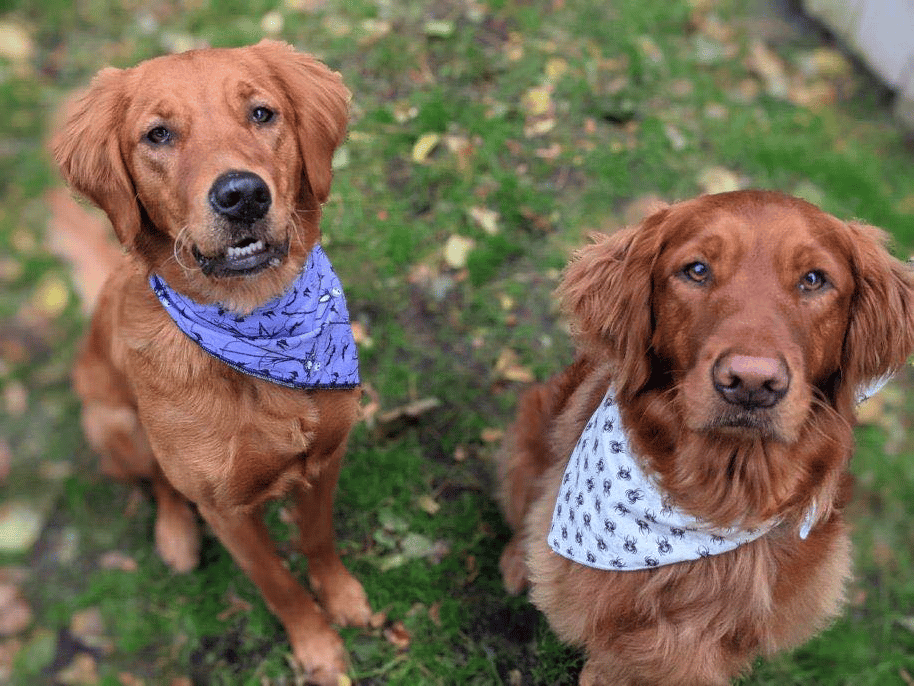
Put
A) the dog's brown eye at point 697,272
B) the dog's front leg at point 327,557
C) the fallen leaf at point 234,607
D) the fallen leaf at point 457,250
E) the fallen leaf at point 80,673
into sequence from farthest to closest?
the fallen leaf at point 457,250, the fallen leaf at point 234,607, the fallen leaf at point 80,673, the dog's front leg at point 327,557, the dog's brown eye at point 697,272

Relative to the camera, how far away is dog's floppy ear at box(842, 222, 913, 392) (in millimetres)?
2152

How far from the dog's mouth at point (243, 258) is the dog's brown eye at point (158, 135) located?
324mm

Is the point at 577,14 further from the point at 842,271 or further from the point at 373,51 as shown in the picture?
the point at 842,271

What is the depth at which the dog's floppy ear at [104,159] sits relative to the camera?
225 cm

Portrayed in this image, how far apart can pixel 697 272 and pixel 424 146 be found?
2.78 metres

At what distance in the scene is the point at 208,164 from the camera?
83.0 inches

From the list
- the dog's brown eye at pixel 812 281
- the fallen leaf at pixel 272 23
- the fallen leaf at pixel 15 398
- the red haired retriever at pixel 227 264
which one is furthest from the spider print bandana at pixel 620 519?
the fallen leaf at pixel 272 23

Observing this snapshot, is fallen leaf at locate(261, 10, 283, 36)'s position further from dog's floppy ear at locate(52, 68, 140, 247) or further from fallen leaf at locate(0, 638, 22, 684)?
fallen leaf at locate(0, 638, 22, 684)

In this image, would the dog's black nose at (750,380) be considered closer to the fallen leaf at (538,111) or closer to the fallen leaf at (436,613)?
the fallen leaf at (436,613)

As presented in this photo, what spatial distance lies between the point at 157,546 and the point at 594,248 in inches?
96.0

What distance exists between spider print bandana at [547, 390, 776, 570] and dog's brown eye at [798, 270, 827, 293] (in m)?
0.67

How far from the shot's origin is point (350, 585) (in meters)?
3.27

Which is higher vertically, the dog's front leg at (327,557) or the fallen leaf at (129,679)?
the dog's front leg at (327,557)

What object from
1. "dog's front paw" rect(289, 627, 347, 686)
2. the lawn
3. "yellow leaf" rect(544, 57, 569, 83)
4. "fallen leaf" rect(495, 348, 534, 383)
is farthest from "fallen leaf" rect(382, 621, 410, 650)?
"yellow leaf" rect(544, 57, 569, 83)
